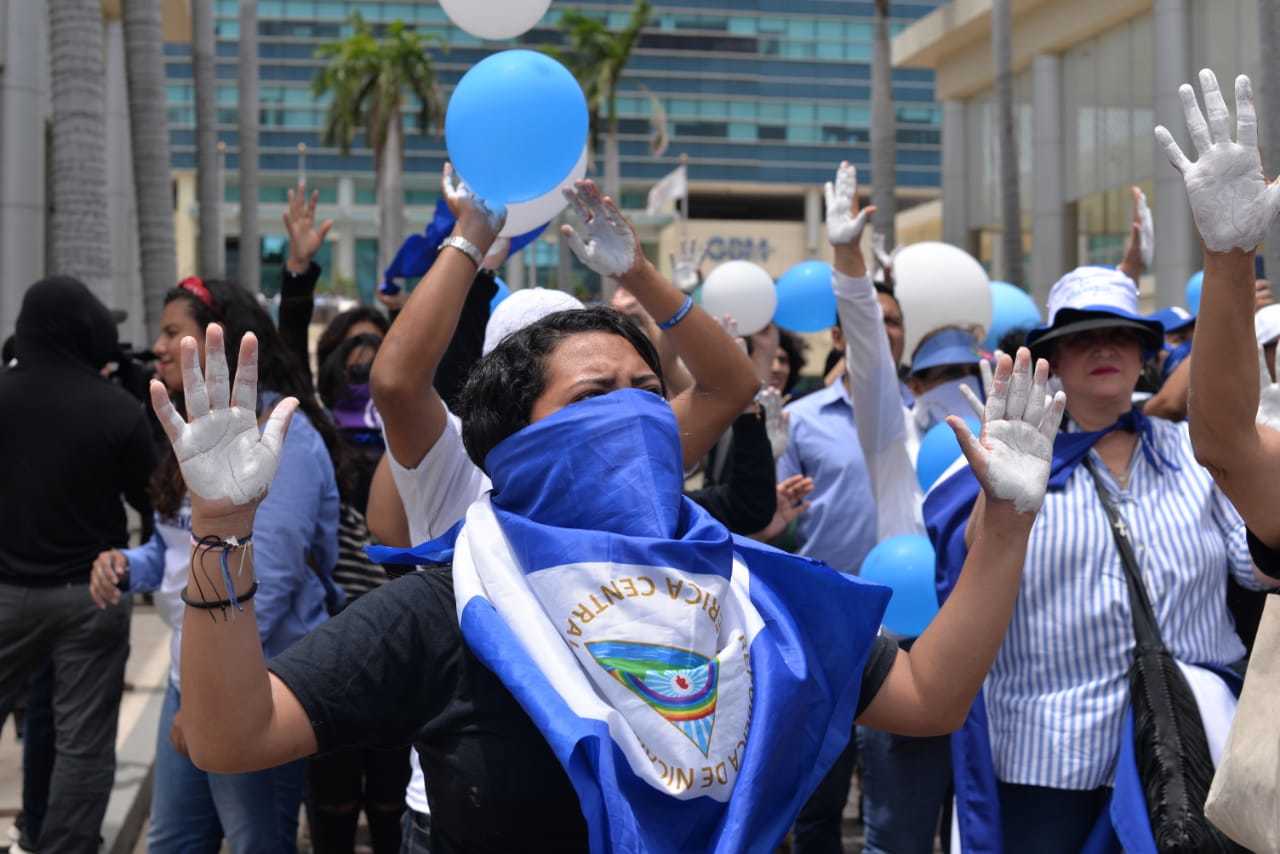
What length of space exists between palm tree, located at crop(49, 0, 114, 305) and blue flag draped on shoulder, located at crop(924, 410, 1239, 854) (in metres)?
6.34

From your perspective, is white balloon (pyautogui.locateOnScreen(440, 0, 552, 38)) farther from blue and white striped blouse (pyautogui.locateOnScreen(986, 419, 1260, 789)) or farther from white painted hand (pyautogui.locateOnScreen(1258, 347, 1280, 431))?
white painted hand (pyautogui.locateOnScreen(1258, 347, 1280, 431))

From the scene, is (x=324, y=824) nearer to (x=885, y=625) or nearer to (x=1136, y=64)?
(x=885, y=625)

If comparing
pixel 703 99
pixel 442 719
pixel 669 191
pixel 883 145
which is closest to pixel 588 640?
pixel 442 719

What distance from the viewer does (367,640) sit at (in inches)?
94.7

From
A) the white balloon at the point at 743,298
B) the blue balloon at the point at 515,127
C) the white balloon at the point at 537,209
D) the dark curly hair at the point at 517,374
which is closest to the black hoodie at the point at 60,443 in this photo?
the white balloon at the point at 537,209

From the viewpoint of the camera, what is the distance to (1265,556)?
9.30 feet

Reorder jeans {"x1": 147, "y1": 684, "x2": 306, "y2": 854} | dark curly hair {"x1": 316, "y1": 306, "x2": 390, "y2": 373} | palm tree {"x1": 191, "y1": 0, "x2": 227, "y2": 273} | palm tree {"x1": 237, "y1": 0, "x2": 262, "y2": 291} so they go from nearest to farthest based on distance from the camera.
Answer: jeans {"x1": 147, "y1": 684, "x2": 306, "y2": 854}
dark curly hair {"x1": 316, "y1": 306, "x2": 390, "y2": 373}
palm tree {"x1": 191, "y1": 0, "x2": 227, "y2": 273}
palm tree {"x1": 237, "y1": 0, "x2": 262, "y2": 291}

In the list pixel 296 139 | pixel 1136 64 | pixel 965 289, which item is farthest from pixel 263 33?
pixel 965 289

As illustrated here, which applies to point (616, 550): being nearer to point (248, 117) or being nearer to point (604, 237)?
point (604, 237)

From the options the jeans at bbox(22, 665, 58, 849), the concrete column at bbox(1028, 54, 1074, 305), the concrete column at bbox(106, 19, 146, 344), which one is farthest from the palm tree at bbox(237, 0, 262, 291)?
the concrete column at bbox(1028, 54, 1074, 305)

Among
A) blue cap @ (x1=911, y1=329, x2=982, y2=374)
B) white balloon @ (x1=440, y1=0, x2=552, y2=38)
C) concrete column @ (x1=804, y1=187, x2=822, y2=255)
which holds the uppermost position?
concrete column @ (x1=804, y1=187, x2=822, y2=255)

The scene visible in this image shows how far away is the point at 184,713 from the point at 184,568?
2.50 meters

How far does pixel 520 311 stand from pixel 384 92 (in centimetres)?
5465

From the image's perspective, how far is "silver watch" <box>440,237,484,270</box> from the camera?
11.5ft
